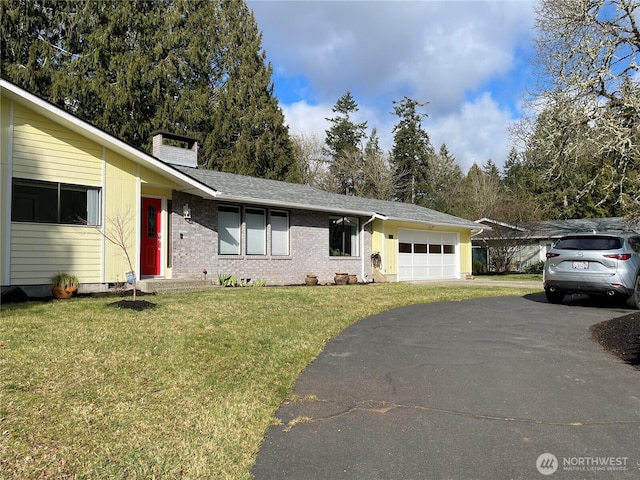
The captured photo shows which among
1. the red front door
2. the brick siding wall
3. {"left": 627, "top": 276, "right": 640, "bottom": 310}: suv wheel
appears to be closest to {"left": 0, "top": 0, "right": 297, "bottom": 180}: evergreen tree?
the red front door

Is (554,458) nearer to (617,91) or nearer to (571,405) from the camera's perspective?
(571,405)

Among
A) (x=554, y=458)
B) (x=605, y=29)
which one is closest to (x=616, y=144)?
(x=605, y=29)

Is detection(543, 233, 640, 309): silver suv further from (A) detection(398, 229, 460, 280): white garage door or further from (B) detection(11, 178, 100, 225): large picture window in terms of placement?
(B) detection(11, 178, 100, 225): large picture window

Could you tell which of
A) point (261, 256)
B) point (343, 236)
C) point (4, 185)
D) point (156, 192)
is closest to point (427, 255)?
point (343, 236)

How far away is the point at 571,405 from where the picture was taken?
14.2 ft

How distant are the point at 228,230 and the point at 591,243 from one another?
10.1 metres

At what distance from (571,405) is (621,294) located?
24.5 feet

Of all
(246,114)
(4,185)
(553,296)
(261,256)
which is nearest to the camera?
(4,185)

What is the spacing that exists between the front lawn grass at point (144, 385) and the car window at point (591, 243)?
607 cm

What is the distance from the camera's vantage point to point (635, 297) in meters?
10.7

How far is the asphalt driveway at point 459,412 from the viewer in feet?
10.6

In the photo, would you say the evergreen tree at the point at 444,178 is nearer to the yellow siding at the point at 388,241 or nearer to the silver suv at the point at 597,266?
the yellow siding at the point at 388,241

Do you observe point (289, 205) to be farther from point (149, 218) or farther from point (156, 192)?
point (149, 218)

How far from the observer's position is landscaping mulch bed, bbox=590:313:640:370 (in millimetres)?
6121
